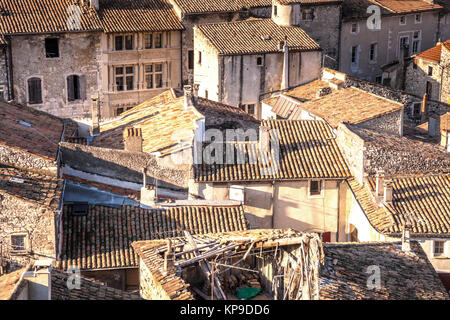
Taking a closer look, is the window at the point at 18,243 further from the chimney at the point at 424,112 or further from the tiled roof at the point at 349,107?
the chimney at the point at 424,112

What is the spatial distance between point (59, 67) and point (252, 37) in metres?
10.5

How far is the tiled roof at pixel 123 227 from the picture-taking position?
27828 mm

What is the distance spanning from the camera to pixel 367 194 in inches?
1284

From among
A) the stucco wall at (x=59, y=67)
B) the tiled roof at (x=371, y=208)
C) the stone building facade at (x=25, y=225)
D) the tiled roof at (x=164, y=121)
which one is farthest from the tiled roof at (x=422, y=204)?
the stucco wall at (x=59, y=67)

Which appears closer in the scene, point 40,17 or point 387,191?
point 387,191

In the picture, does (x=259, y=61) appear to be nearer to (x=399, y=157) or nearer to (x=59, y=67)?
(x=59, y=67)

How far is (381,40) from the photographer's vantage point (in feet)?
190

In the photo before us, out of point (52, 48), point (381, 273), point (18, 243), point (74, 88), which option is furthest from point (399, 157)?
point (52, 48)

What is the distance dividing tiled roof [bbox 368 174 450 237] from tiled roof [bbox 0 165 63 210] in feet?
34.5

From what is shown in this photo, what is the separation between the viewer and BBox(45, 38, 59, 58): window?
1911 inches

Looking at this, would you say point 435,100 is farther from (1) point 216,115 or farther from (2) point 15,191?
(2) point 15,191

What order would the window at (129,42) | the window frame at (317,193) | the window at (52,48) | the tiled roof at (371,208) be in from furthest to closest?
the window at (129,42), the window at (52,48), the window frame at (317,193), the tiled roof at (371,208)

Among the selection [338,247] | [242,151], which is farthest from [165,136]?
[338,247]

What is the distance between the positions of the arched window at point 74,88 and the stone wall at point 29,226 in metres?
23.9
